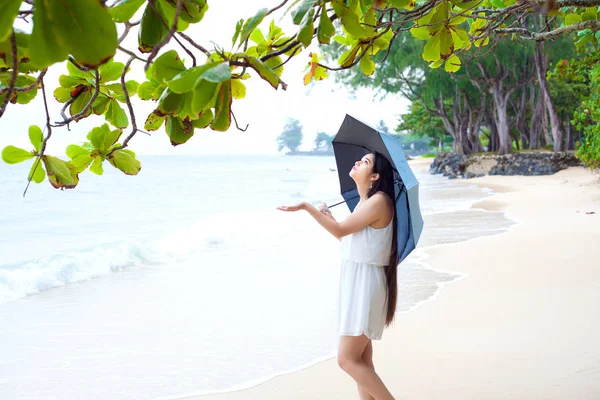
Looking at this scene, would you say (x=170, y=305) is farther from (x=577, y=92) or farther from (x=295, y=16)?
(x=577, y=92)

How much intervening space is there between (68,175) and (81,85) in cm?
20

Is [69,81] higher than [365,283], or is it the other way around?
[69,81]

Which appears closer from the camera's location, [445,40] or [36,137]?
[36,137]

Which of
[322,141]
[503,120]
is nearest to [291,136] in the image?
[322,141]

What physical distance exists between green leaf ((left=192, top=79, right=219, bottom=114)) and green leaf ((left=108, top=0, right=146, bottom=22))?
0.15 metres

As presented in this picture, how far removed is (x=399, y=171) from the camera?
2719mm

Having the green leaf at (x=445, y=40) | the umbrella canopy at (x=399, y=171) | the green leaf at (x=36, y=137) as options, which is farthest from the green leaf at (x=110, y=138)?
the umbrella canopy at (x=399, y=171)

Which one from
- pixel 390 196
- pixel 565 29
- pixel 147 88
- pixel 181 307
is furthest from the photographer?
pixel 181 307

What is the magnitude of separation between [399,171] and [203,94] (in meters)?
1.97

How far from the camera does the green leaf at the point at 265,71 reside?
0.89 meters

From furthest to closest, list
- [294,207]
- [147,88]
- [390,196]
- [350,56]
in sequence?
[390,196] < [294,207] < [350,56] < [147,88]

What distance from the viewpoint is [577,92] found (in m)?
30.7

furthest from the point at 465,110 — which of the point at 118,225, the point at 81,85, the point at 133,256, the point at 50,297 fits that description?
the point at 81,85

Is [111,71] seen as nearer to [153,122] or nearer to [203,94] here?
[153,122]
